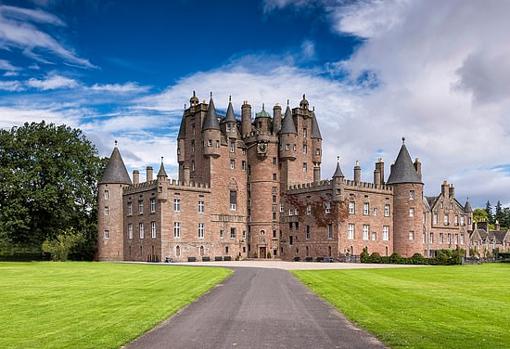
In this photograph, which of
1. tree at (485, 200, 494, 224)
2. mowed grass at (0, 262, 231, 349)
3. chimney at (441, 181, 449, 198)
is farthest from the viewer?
tree at (485, 200, 494, 224)

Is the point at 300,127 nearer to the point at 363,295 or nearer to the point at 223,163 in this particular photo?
the point at 223,163

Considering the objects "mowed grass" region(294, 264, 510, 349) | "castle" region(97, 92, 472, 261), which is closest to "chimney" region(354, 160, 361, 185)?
"castle" region(97, 92, 472, 261)

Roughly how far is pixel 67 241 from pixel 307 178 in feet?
111

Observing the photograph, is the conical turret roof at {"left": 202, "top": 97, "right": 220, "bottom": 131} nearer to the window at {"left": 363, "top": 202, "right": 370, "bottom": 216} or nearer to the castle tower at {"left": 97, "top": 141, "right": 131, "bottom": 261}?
the castle tower at {"left": 97, "top": 141, "right": 131, "bottom": 261}

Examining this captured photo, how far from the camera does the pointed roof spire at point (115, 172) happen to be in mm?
78250

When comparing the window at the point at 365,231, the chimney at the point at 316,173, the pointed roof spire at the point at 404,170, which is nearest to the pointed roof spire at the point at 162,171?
the chimney at the point at 316,173

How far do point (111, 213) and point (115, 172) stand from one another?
5553mm

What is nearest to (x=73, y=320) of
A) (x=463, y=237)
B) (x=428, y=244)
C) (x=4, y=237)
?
(x=4, y=237)

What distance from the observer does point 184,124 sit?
85125 millimetres

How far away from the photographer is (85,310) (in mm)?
20078

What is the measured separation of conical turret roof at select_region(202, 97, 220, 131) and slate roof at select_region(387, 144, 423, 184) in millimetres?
24811

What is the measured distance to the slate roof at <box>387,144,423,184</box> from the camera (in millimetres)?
77688

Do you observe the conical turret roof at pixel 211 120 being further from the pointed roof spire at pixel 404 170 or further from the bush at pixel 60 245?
the pointed roof spire at pixel 404 170

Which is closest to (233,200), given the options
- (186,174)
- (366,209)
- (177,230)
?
(186,174)
